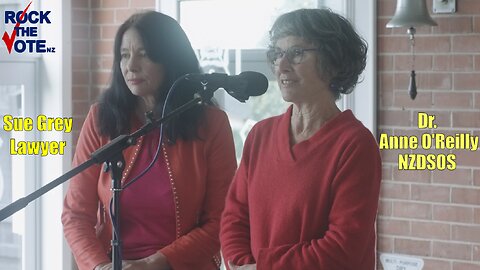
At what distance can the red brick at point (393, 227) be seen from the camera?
3.07 metres

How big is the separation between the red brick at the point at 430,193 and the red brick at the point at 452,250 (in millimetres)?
179

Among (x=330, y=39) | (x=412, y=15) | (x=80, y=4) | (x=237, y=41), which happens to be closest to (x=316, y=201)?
(x=330, y=39)

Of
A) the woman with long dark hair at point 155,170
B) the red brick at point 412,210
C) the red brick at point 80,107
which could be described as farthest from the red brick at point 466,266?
the red brick at point 80,107

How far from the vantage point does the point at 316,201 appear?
67.4 inches

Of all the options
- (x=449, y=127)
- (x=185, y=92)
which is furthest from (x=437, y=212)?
(x=185, y=92)

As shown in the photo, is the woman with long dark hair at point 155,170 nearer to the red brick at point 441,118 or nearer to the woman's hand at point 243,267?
the woman's hand at point 243,267

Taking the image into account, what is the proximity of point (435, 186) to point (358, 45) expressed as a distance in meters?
1.37

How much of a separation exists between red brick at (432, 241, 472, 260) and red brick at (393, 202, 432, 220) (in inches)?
4.9

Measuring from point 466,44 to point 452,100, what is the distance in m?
0.23

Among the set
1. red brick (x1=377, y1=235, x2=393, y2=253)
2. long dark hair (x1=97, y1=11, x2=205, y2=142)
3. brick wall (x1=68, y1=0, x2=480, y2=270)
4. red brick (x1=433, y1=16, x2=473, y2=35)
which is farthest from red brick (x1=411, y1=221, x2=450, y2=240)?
long dark hair (x1=97, y1=11, x2=205, y2=142)

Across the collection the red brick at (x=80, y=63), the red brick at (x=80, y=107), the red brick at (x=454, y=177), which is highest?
the red brick at (x=80, y=63)

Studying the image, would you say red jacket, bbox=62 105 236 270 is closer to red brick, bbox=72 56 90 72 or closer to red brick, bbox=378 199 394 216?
red brick, bbox=378 199 394 216

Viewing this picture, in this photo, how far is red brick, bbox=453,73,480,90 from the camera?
2.92m

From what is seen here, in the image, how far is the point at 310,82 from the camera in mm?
1769
